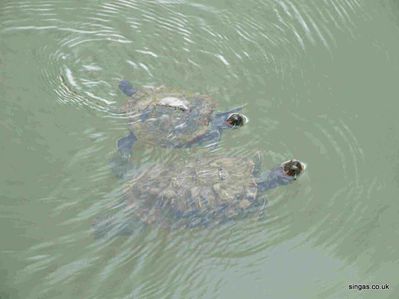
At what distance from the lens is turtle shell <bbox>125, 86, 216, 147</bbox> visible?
11.2 ft

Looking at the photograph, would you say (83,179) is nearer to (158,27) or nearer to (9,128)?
(9,128)

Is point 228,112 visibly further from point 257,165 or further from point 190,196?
point 190,196

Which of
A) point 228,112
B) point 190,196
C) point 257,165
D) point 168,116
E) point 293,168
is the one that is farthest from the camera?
point 228,112

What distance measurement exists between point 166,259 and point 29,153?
1097mm

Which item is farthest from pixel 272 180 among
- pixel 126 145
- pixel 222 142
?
pixel 126 145

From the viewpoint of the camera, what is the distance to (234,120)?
3498 millimetres

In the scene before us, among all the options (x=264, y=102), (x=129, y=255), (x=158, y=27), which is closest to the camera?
(x=129, y=255)

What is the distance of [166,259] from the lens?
115 inches

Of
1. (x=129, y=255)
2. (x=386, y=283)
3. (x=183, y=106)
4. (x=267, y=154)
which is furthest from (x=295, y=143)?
(x=129, y=255)

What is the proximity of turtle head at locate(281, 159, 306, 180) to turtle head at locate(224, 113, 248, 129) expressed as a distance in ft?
1.42

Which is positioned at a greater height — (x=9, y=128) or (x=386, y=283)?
(x=9, y=128)

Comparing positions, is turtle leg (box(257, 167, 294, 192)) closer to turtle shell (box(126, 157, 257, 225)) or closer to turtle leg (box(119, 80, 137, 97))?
turtle shell (box(126, 157, 257, 225))

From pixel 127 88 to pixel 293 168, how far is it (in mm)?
1254

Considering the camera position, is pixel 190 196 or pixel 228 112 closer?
pixel 190 196
